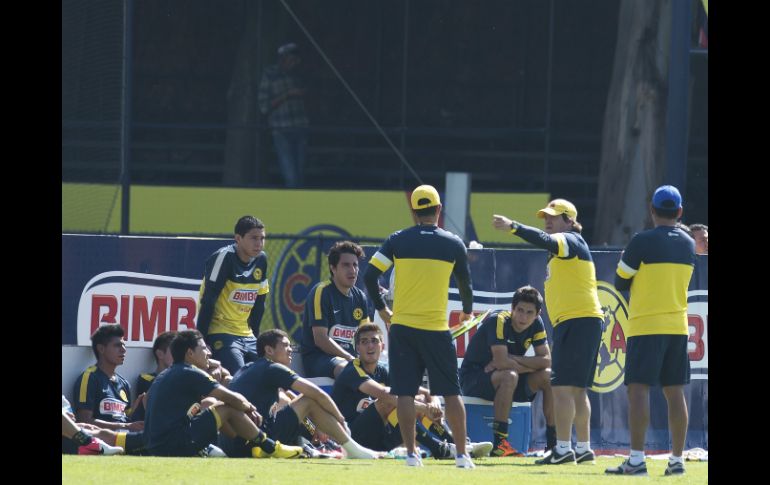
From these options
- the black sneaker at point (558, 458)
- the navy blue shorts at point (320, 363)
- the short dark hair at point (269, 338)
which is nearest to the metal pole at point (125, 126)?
the navy blue shorts at point (320, 363)

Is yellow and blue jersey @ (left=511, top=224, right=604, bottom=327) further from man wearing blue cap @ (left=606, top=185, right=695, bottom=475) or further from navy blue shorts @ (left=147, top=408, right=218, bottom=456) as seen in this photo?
navy blue shorts @ (left=147, top=408, right=218, bottom=456)

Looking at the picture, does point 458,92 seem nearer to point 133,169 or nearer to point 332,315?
point 133,169

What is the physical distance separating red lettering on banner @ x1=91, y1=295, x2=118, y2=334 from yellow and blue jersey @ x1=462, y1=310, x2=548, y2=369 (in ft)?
10.0

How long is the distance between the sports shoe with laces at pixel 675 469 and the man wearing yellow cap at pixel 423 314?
53.0 inches

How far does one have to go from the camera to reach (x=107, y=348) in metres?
12.8

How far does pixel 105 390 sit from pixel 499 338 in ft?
10.6

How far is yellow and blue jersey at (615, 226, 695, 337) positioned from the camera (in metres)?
10.7

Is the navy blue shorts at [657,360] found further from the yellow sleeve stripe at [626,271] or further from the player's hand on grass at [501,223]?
the player's hand on grass at [501,223]

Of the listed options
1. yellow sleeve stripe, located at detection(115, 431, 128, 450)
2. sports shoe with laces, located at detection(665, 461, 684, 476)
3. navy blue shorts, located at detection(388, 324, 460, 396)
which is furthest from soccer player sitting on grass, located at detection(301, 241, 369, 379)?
sports shoe with laces, located at detection(665, 461, 684, 476)

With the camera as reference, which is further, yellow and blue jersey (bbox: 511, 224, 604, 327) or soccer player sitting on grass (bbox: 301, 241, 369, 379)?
soccer player sitting on grass (bbox: 301, 241, 369, 379)

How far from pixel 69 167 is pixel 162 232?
5.17ft

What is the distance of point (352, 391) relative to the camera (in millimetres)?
12961

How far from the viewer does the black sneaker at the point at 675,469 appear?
421 inches

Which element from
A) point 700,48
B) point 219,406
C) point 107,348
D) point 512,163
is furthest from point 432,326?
point 512,163
